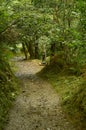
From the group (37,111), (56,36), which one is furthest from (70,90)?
(56,36)

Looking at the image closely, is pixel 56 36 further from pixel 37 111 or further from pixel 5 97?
pixel 37 111

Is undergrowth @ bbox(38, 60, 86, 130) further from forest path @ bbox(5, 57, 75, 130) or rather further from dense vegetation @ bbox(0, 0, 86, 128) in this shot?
forest path @ bbox(5, 57, 75, 130)

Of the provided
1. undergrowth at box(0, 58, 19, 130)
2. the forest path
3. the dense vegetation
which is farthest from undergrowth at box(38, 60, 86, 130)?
undergrowth at box(0, 58, 19, 130)

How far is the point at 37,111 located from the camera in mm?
11508

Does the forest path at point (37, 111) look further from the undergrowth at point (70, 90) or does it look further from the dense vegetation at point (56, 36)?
the dense vegetation at point (56, 36)

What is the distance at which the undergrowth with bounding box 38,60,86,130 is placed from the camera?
10295mm

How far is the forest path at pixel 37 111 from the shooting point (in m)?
9.74

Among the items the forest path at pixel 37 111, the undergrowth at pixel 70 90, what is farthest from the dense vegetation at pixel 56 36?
the forest path at pixel 37 111

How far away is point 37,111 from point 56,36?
782 cm

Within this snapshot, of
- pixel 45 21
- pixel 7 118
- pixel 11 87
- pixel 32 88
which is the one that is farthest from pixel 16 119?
pixel 45 21

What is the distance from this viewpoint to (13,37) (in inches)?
691

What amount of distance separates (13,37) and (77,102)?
8151mm

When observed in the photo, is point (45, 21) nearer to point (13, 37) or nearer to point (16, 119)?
point (13, 37)

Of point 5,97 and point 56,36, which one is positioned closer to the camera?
point 5,97
